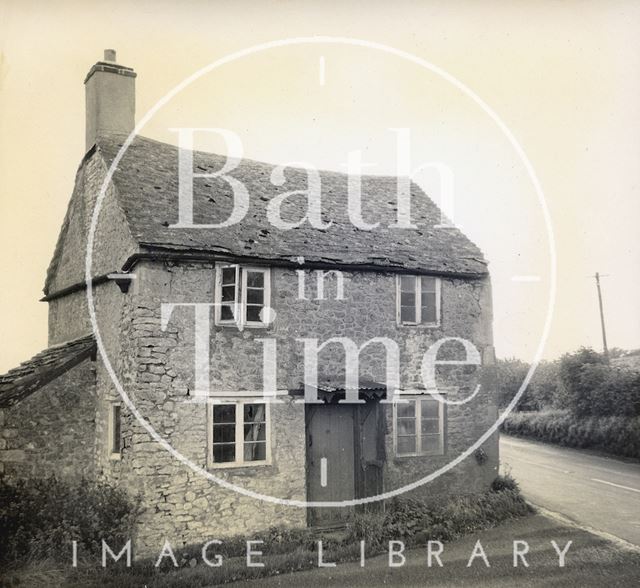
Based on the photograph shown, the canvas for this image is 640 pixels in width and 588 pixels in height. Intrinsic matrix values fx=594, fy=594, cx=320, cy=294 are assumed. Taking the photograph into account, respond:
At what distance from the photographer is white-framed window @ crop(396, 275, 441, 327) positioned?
13688mm

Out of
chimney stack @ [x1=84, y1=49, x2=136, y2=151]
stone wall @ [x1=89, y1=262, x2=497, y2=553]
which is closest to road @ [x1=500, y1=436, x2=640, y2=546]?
stone wall @ [x1=89, y1=262, x2=497, y2=553]

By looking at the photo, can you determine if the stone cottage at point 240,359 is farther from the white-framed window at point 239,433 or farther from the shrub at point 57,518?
the shrub at point 57,518

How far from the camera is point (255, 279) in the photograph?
12.3 m

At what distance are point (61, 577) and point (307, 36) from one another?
9564 millimetres

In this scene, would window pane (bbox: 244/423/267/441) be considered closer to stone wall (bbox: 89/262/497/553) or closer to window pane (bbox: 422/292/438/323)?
stone wall (bbox: 89/262/497/553)

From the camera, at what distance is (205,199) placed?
1347 cm

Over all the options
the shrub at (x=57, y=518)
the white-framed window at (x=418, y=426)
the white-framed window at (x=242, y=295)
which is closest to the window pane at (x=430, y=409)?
the white-framed window at (x=418, y=426)

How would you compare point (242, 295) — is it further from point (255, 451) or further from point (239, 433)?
point (255, 451)

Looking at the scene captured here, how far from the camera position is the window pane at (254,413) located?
11.8 metres

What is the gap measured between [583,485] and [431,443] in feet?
17.4

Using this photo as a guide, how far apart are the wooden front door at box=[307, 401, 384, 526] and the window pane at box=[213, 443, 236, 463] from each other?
161cm

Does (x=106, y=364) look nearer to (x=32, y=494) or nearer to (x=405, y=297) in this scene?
(x=32, y=494)

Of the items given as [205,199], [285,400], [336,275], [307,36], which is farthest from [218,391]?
[307,36]

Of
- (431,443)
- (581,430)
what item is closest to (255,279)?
(431,443)
